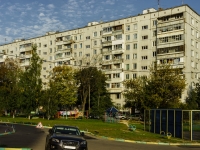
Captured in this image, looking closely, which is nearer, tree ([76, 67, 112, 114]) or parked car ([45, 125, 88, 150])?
parked car ([45, 125, 88, 150])

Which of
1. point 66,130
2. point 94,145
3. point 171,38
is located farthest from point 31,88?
point 66,130

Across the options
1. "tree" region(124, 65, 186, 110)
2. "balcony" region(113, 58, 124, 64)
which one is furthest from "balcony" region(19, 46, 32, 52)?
"tree" region(124, 65, 186, 110)

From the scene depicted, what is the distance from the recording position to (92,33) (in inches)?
3625

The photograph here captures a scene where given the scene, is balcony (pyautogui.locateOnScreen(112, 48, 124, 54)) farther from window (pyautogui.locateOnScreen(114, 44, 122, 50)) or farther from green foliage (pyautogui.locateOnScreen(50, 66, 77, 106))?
green foliage (pyautogui.locateOnScreen(50, 66, 77, 106))

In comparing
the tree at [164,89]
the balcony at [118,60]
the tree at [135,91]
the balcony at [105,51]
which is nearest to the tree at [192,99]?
the tree at [164,89]

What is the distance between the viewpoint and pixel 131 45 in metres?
82.8

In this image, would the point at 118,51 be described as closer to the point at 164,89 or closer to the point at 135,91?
the point at 135,91

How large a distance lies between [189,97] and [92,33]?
3541cm

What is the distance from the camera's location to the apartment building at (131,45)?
235ft

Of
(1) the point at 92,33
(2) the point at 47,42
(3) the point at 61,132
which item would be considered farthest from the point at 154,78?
(2) the point at 47,42

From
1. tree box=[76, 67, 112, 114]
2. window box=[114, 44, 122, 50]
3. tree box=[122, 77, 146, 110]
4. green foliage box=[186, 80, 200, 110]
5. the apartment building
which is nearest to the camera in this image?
tree box=[122, 77, 146, 110]

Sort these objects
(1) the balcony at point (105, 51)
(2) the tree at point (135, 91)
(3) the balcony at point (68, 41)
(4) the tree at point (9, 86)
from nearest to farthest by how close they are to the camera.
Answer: (2) the tree at point (135, 91)
(4) the tree at point (9, 86)
(1) the balcony at point (105, 51)
(3) the balcony at point (68, 41)

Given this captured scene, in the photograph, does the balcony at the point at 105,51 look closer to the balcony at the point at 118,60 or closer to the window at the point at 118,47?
the window at the point at 118,47

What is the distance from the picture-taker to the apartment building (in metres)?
71.8
